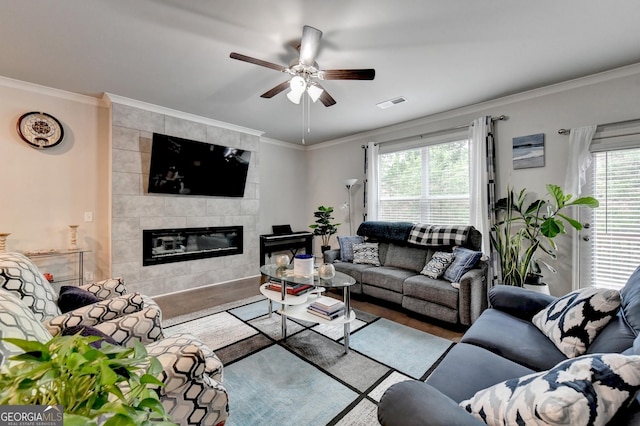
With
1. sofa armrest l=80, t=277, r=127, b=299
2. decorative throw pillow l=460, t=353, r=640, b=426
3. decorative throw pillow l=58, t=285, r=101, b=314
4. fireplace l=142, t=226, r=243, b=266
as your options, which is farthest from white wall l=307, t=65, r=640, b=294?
decorative throw pillow l=58, t=285, r=101, b=314

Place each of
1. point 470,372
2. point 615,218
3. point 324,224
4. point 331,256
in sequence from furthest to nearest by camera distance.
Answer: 1. point 324,224
2. point 331,256
3. point 615,218
4. point 470,372

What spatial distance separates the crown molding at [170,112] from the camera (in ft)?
11.2

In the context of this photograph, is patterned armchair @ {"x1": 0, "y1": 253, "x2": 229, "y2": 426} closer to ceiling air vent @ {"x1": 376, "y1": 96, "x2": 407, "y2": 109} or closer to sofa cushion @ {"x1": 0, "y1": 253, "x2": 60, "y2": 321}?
sofa cushion @ {"x1": 0, "y1": 253, "x2": 60, "y2": 321}

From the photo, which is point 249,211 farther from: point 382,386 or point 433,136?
point 382,386

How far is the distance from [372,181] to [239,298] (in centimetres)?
285

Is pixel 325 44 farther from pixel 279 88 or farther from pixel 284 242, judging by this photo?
pixel 284 242

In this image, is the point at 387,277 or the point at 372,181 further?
the point at 372,181

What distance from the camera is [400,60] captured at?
2.58 meters

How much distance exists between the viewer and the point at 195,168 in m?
4.12

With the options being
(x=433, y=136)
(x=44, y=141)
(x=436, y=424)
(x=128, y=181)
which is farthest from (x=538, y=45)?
(x=44, y=141)

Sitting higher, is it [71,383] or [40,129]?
[40,129]

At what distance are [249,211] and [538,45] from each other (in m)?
4.32

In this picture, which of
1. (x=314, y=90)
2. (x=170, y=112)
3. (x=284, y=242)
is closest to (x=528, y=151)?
(x=314, y=90)

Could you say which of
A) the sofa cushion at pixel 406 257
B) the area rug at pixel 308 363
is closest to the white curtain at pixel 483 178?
the sofa cushion at pixel 406 257
